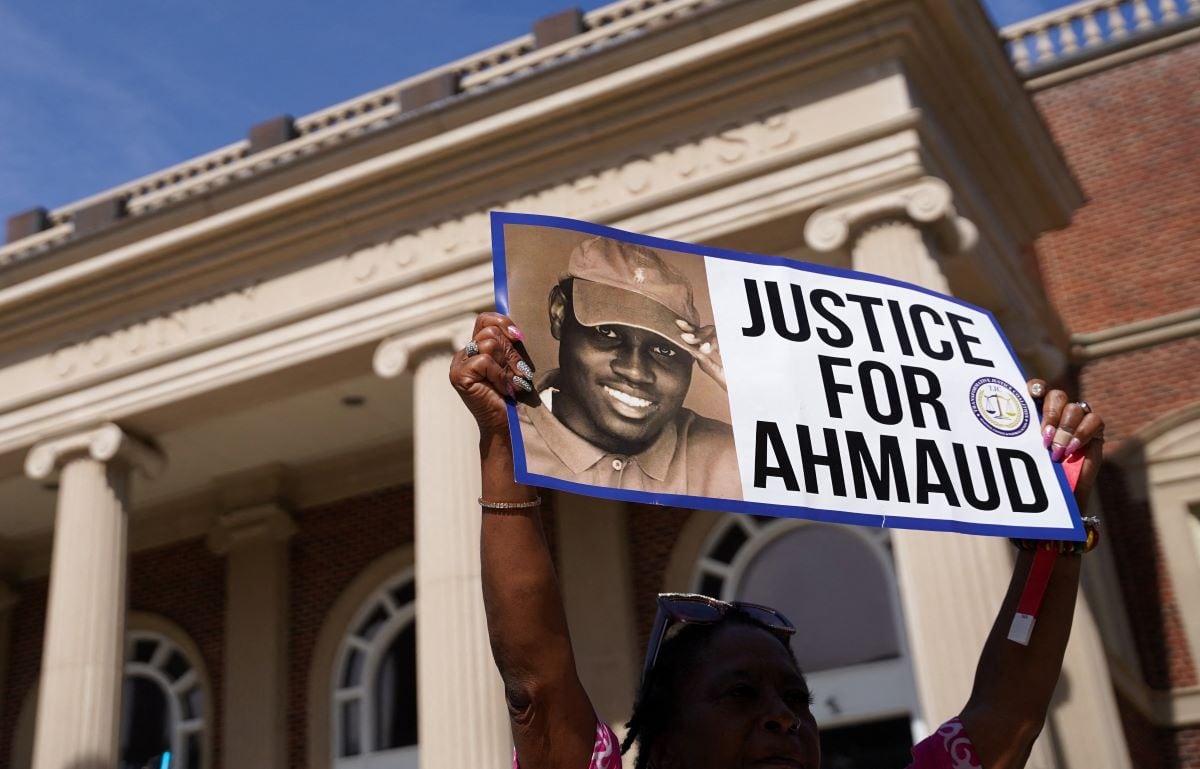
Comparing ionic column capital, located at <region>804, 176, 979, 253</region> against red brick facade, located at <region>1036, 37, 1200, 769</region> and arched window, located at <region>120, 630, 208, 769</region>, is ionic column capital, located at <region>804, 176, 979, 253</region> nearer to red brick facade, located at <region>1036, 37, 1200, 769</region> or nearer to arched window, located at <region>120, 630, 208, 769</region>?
red brick facade, located at <region>1036, 37, 1200, 769</region>

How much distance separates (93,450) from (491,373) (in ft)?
41.7

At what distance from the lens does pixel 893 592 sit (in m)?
13.9

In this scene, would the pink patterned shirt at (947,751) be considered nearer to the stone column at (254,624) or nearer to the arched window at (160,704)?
the stone column at (254,624)

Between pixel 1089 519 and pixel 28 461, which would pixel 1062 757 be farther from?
pixel 28 461

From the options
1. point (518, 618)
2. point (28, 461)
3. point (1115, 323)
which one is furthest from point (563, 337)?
point (1115, 323)

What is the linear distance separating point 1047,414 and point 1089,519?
0.95 ft

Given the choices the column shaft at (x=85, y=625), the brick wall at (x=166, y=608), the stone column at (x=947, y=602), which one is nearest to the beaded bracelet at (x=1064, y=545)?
the stone column at (x=947, y=602)

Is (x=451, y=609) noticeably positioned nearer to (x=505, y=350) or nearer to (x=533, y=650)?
(x=505, y=350)

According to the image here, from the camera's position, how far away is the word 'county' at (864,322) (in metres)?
3.35

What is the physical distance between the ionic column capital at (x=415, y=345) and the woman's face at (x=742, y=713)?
991cm

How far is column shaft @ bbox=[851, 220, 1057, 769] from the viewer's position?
9297mm

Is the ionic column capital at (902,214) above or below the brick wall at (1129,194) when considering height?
below

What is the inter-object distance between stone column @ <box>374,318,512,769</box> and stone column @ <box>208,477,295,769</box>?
5.86 metres

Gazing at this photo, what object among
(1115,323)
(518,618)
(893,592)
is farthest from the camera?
(1115,323)
